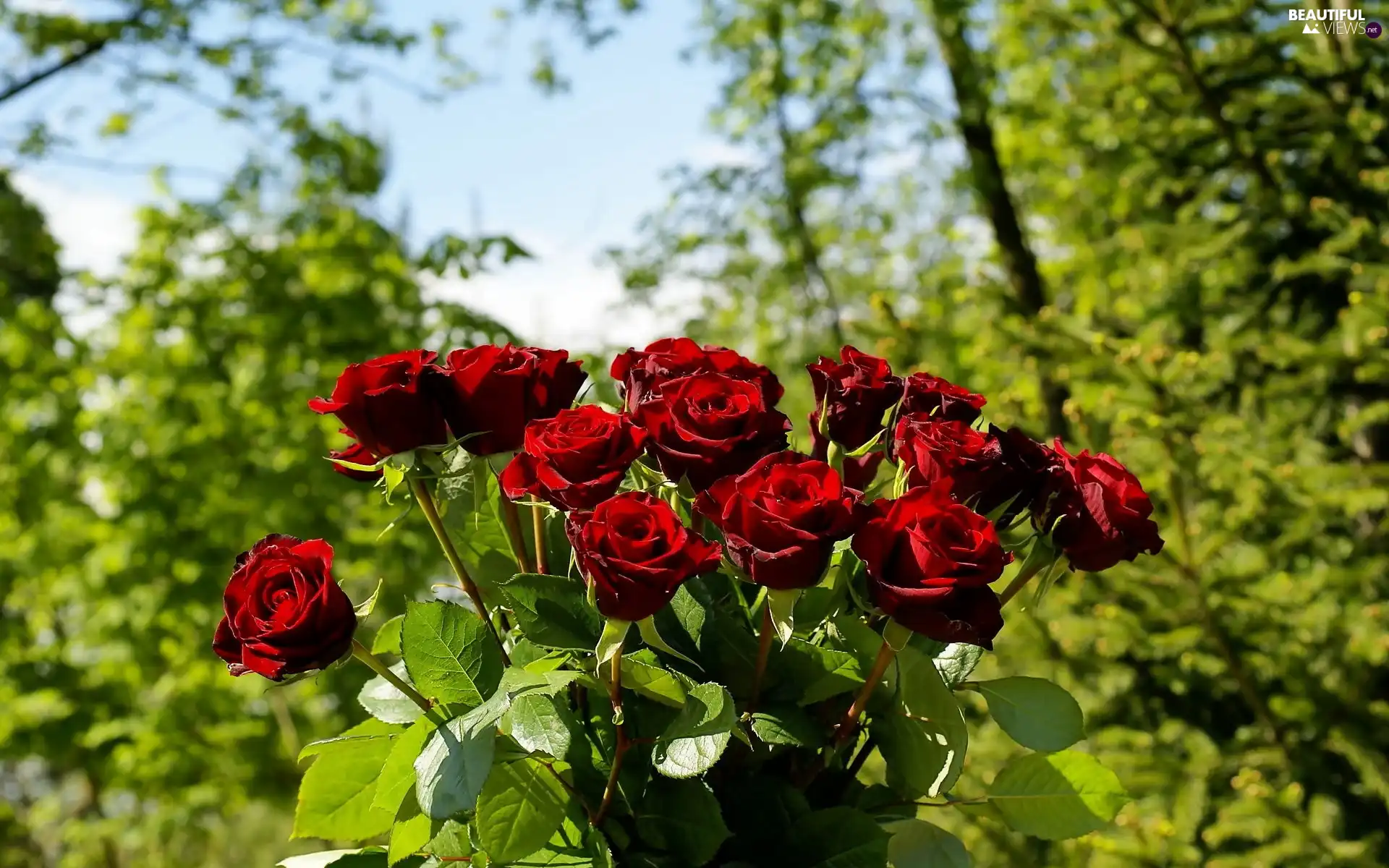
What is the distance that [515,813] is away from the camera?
90 centimetres

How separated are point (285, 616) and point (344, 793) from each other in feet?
0.82

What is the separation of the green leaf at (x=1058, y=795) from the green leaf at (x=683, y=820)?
0.34 m

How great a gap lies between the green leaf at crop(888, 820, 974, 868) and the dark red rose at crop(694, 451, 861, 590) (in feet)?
1.04

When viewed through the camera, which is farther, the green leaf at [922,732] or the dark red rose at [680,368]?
the dark red rose at [680,368]

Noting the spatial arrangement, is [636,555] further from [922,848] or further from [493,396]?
[922,848]

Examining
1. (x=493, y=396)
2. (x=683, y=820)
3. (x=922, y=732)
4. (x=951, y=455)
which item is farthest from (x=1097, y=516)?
(x=493, y=396)

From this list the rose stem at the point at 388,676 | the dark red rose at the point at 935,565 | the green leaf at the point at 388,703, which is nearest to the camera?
the dark red rose at the point at 935,565

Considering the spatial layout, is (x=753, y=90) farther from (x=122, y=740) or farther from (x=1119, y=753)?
(x=122, y=740)

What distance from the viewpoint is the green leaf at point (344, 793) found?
0.99 metres

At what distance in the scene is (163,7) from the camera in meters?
5.37

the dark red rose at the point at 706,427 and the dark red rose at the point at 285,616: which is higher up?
the dark red rose at the point at 706,427

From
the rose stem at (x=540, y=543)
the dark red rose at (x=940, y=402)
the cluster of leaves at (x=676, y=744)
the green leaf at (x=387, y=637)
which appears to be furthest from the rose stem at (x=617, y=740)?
the dark red rose at (x=940, y=402)

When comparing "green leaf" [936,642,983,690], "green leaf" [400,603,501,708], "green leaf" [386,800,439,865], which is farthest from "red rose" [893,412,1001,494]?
"green leaf" [386,800,439,865]

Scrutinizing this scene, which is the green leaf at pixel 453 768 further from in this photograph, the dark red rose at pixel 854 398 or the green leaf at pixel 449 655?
the dark red rose at pixel 854 398
